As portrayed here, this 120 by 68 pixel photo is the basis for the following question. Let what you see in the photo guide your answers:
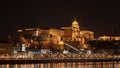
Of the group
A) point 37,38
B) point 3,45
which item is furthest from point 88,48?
point 3,45

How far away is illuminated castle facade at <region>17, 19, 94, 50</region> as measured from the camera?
3029 inches

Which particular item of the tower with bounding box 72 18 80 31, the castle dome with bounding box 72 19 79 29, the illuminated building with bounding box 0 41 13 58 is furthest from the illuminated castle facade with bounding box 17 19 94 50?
the illuminated building with bounding box 0 41 13 58

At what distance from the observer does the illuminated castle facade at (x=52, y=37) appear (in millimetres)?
76938

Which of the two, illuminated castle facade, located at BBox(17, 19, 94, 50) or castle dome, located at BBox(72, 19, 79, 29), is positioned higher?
castle dome, located at BBox(72, 19, 79, 29)

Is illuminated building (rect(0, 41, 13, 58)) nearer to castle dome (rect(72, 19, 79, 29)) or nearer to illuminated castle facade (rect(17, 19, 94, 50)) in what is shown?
illuminated castle facade (rect(17, 19, 94, 50))

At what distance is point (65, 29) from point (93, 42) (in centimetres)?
1122

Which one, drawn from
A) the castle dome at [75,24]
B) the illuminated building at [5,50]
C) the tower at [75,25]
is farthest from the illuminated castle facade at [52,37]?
the illuminated building at [5,50]

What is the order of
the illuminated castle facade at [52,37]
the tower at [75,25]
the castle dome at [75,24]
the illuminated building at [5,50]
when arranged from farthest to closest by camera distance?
the castle dome at [75,24] → the tower at [75,25] → the illuminated castle facade at [52,37] → the illuminated building at [5,50]

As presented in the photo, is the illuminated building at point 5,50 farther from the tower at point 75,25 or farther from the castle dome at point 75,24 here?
the castle dome at point 75,24

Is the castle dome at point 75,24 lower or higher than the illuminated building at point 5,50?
higher

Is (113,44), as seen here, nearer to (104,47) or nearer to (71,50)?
(104,47)

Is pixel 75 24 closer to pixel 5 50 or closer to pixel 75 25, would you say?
pixel 75 25

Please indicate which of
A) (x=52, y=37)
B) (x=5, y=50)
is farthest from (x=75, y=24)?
(x=5, y=50)

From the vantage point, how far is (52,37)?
8025 cm
